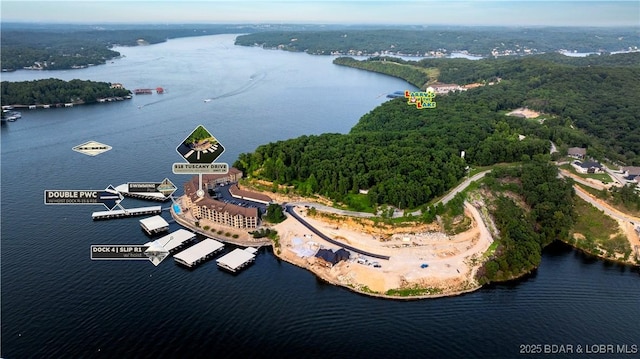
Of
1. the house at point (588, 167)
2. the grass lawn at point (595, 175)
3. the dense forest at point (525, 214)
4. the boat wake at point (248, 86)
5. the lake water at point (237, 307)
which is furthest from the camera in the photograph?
the boat wake at point (248, 86)

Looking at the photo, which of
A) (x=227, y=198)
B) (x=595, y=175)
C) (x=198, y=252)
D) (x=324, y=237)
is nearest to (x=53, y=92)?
(x=227, y=198)

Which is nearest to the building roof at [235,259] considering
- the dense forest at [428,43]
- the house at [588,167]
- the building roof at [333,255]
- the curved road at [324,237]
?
the building roof at [333,255]

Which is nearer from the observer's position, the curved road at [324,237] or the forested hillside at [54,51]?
the curved road at [324,237]

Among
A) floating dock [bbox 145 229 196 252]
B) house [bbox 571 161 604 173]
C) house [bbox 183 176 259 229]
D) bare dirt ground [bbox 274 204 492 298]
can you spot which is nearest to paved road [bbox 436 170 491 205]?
bare dirt ground [bbox 274 204 492 298]

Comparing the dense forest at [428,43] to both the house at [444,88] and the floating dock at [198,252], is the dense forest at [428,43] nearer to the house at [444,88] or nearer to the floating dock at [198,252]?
the house at [444,88]

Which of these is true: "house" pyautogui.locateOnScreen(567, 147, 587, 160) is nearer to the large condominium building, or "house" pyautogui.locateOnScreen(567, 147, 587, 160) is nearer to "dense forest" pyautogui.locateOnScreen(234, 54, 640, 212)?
"dense forest" pyautogui.locateOnScreen(234, 54, 640, 212)

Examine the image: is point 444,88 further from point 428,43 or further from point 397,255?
point 428,43
